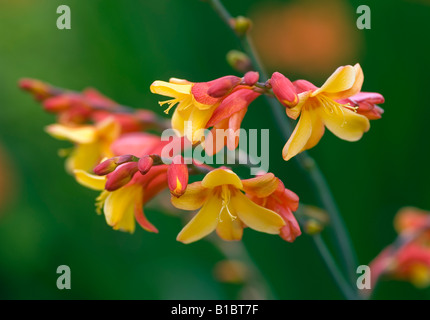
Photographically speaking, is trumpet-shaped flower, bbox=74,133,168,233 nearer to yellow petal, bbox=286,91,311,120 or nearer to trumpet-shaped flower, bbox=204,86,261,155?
trumpet-shaped flower, bbox=204,86,261,155

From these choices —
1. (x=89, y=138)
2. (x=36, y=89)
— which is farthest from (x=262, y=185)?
(x=36, y=89)

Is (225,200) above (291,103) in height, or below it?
below

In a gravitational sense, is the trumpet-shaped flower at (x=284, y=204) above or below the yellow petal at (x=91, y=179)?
below

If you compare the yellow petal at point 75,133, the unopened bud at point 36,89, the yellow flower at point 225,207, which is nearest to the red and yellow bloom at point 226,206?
the yellow flower at point 225,207

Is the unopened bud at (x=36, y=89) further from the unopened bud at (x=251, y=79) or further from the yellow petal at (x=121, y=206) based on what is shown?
the unopened bud at (x=251, y=79)

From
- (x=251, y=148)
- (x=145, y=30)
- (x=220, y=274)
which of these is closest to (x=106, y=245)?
(x=220, y=274)

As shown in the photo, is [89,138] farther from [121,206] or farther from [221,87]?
[221,87]
